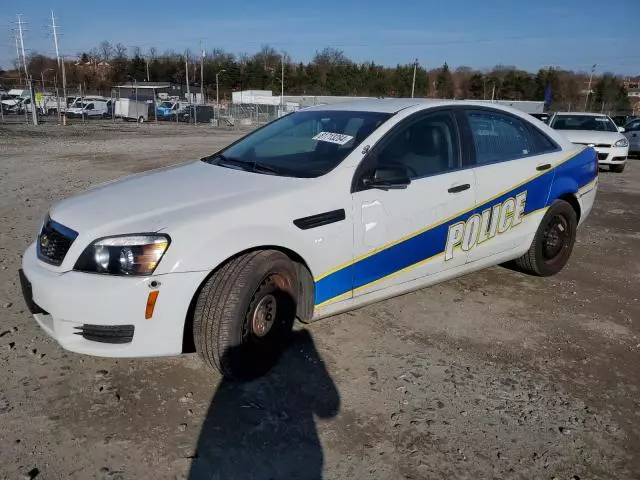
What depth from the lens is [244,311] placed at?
2.77 m

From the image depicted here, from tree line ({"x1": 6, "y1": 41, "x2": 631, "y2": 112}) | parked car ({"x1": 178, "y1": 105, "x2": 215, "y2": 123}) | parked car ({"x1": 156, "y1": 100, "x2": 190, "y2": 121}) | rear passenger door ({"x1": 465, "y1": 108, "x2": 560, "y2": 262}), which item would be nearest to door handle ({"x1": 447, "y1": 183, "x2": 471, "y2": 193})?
rear passenger door ({"x1": 465, "y1": 108, "x2": 560, "y2": 262})

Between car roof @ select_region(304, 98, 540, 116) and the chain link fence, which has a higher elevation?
car roof @ select_region(304, 98, 540, 116)

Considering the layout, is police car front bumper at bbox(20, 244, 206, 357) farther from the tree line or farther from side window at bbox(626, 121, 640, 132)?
the tree line

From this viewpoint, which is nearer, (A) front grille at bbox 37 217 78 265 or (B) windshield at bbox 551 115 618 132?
(A) front grille at bbox 37 217 78 265

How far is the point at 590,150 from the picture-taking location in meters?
5.20

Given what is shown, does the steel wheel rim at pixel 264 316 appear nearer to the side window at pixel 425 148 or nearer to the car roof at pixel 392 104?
the side window at pixel 425 148

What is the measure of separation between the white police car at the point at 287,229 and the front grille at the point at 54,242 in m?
0.01

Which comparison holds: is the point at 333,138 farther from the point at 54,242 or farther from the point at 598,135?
the point at 598,135

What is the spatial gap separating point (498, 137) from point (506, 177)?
0.38 metres

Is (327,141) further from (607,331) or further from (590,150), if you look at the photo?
(590,150)

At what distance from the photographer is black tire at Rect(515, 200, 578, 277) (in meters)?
4.64

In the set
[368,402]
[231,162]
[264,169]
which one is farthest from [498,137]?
[368,402]

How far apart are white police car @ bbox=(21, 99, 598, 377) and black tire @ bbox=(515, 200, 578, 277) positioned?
3.6 inches

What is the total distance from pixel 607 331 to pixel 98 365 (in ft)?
11.8
